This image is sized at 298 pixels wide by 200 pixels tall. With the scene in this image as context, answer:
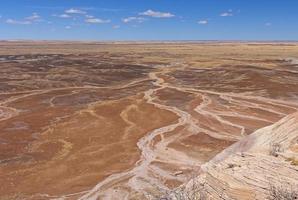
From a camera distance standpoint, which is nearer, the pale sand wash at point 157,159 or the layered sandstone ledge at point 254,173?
the layered sandstone ledge at point 254,173

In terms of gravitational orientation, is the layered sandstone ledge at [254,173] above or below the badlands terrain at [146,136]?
above

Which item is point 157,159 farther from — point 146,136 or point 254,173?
point 254,173

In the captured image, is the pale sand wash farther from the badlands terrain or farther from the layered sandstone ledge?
the layered sandstone ledge

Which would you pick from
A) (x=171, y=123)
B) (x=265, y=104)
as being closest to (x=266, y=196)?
(x=171, y=123)

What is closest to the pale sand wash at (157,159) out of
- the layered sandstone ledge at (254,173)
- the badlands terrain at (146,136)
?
the badlands terrain at (146,136)

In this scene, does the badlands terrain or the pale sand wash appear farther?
→ the pale sand wash

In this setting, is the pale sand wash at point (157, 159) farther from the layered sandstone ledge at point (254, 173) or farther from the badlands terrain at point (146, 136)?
the layered sandstone ledge at point (254, 173)

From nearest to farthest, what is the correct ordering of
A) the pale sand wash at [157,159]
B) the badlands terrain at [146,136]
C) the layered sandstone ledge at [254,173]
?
the layered sandstone ledge at [254,173] < the badlands terrain at [146,136] < the pale sand wash at [157,159]

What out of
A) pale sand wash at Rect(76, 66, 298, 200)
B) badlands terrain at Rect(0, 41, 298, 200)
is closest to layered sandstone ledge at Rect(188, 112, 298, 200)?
badlands terrain at Rect(0, 41, 298, 200)

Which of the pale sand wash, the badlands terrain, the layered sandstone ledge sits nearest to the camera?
the layered sandstone ledge

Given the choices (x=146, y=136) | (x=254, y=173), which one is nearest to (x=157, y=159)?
(x=146, y=136)
